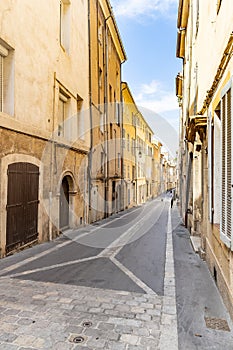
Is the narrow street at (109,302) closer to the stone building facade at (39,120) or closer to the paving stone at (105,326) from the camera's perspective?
the paving stone at (105,326)

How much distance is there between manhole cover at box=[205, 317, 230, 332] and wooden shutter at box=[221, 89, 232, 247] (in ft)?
3.39

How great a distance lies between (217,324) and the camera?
3779 mm

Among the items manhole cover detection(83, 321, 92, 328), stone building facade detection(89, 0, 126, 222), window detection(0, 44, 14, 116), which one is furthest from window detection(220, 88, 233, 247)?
stone building facade detection(89, 0, 126, 222)

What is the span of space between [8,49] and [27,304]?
6359 mm

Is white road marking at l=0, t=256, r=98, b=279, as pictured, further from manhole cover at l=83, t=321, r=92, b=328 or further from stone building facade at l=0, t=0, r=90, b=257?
manhole cover at l=83, t=321, r=92, b=328

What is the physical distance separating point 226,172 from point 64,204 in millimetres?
8664

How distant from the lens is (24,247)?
798 centimetres

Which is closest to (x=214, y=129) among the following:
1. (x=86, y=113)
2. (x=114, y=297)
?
(x=114, y=297)

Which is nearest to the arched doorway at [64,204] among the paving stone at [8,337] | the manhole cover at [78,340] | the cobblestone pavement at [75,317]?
the cobblestone pavement at [75,317]

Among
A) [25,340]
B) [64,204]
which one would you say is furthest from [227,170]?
[64,204]

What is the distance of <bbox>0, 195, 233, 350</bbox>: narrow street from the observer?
11.0ft

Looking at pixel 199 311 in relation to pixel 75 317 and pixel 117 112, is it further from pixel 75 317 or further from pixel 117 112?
pixel 117 112

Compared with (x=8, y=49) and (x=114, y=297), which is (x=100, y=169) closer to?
(x=8, y=49)

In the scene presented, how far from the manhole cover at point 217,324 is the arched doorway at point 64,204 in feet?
26.5
